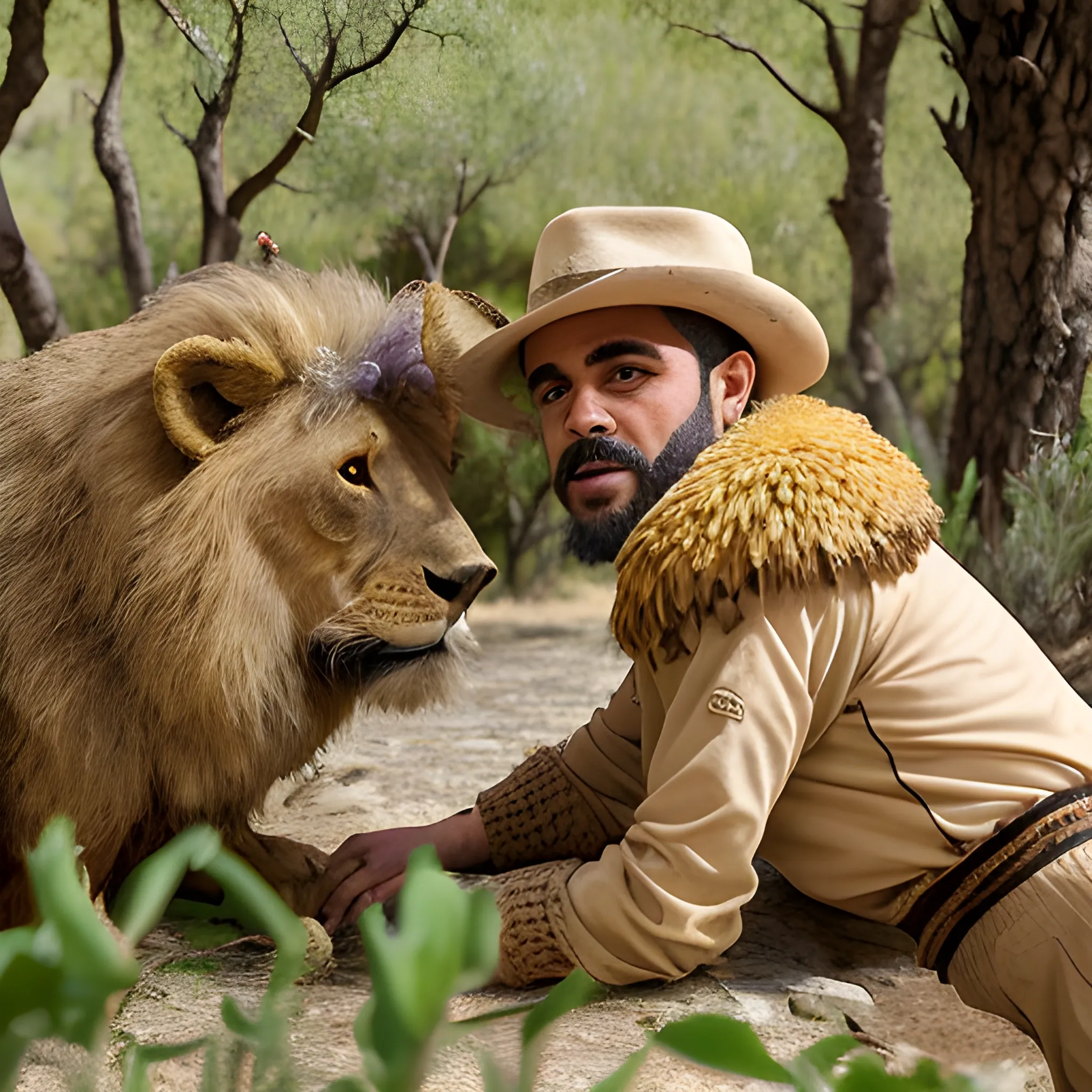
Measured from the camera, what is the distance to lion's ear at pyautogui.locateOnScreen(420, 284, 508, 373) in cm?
140

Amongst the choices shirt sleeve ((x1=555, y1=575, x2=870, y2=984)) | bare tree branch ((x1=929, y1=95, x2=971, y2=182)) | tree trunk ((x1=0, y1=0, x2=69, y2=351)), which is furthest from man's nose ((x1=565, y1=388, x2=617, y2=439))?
bare tree branch ((x1=929, y1=95, x2=971, y2=182))

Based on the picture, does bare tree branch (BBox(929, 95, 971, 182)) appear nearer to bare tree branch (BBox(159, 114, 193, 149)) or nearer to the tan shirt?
the tan shirt

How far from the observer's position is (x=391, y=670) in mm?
1299

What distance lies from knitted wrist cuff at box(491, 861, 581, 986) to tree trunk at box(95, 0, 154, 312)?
995 millimetres

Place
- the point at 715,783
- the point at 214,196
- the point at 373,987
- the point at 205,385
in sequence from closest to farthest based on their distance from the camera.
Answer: the point at 373,987
the point at 715,783
the point at 205,385
the point at 214,196

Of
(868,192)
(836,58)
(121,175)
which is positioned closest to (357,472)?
(121,175)

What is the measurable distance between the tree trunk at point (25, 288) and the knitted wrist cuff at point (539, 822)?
3.24 feet

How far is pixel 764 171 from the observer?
3.98 meters

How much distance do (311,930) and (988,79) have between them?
6.92 feet

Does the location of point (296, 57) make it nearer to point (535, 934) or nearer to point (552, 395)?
point (552, 395)

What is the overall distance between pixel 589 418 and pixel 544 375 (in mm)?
129

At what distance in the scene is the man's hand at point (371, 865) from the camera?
4.71 feet

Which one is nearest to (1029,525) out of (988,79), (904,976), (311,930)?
(988,79)

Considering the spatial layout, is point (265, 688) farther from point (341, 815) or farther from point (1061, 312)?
point (1061, 312)
